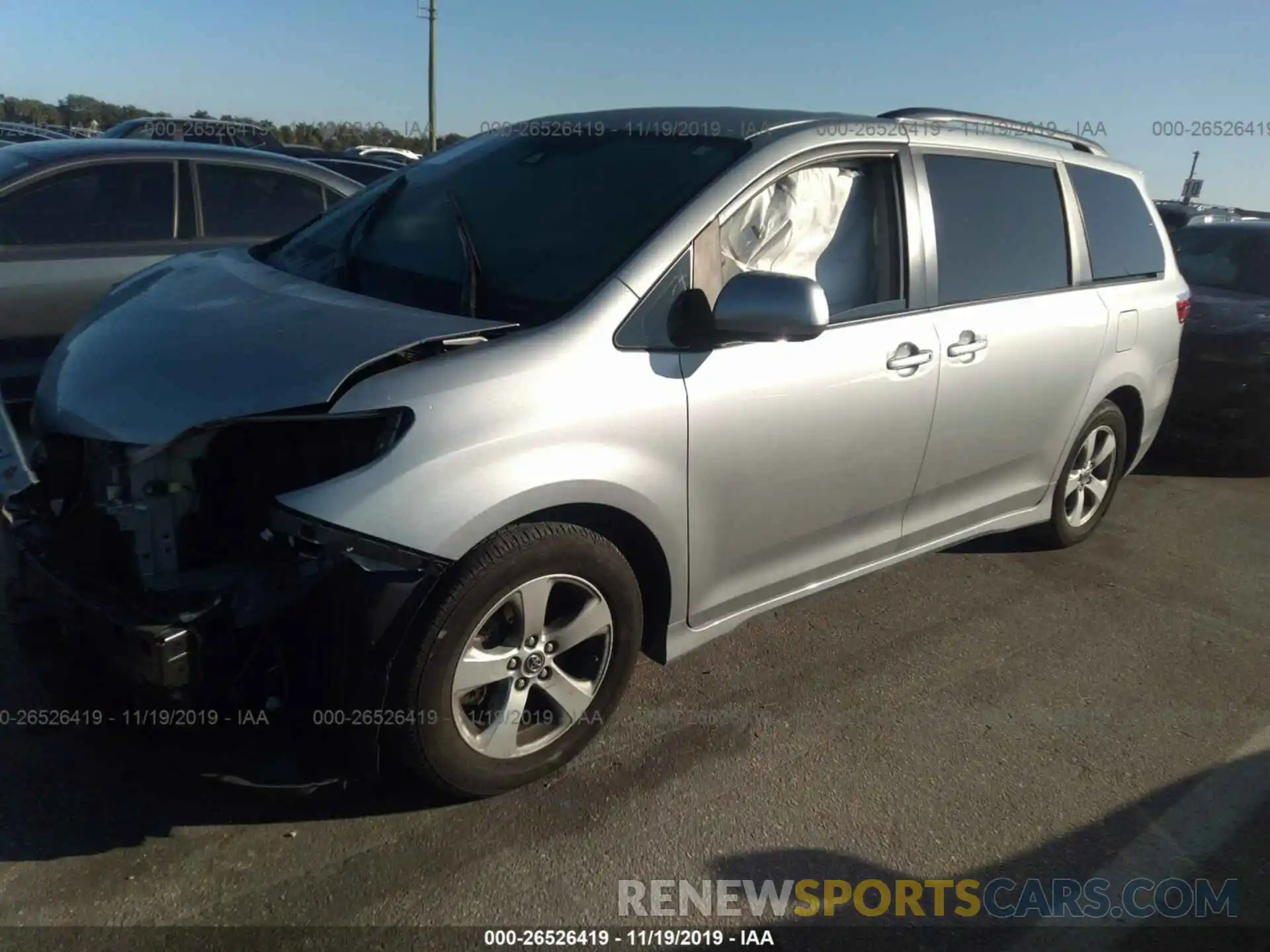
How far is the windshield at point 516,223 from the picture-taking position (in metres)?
2.87

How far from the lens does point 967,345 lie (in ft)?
11.8

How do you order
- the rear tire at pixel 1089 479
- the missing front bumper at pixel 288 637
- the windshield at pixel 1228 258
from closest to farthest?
the missing front bumper at pixel 288 637 → the rear tire at pixel 1089 479 → the windshield at pixel 1228 258

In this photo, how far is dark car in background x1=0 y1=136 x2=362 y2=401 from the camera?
197 inches

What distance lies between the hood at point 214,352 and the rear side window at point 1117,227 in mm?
3071

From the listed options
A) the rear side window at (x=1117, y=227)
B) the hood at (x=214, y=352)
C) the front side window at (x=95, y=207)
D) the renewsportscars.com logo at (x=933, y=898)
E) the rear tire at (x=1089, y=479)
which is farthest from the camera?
the front side window at (x=95, y=207)

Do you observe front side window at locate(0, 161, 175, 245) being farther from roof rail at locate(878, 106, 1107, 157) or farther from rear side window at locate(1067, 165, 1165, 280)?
rear side window at locate(1067, 165, 1165, 280)

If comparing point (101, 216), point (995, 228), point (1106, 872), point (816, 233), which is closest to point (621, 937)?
point (1106, 872)

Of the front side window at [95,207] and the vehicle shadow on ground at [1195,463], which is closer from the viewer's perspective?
the front side window at [95,207]

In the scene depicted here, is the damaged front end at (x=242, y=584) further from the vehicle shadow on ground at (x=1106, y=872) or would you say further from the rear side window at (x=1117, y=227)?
the rear side window at (x=1117, y=227)

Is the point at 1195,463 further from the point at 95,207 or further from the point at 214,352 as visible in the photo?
the point at 95,207

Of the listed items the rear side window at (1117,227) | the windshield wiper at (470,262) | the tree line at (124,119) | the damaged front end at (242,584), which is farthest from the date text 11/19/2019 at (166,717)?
the tree line at (124,119)

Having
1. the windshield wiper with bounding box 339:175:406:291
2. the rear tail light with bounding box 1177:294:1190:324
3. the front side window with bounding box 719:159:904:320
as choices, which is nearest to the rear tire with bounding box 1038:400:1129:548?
the rear tail light with bounding box 1177:294:1190:324

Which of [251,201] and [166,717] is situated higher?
[251,201]

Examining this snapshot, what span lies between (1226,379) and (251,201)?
6102mm
